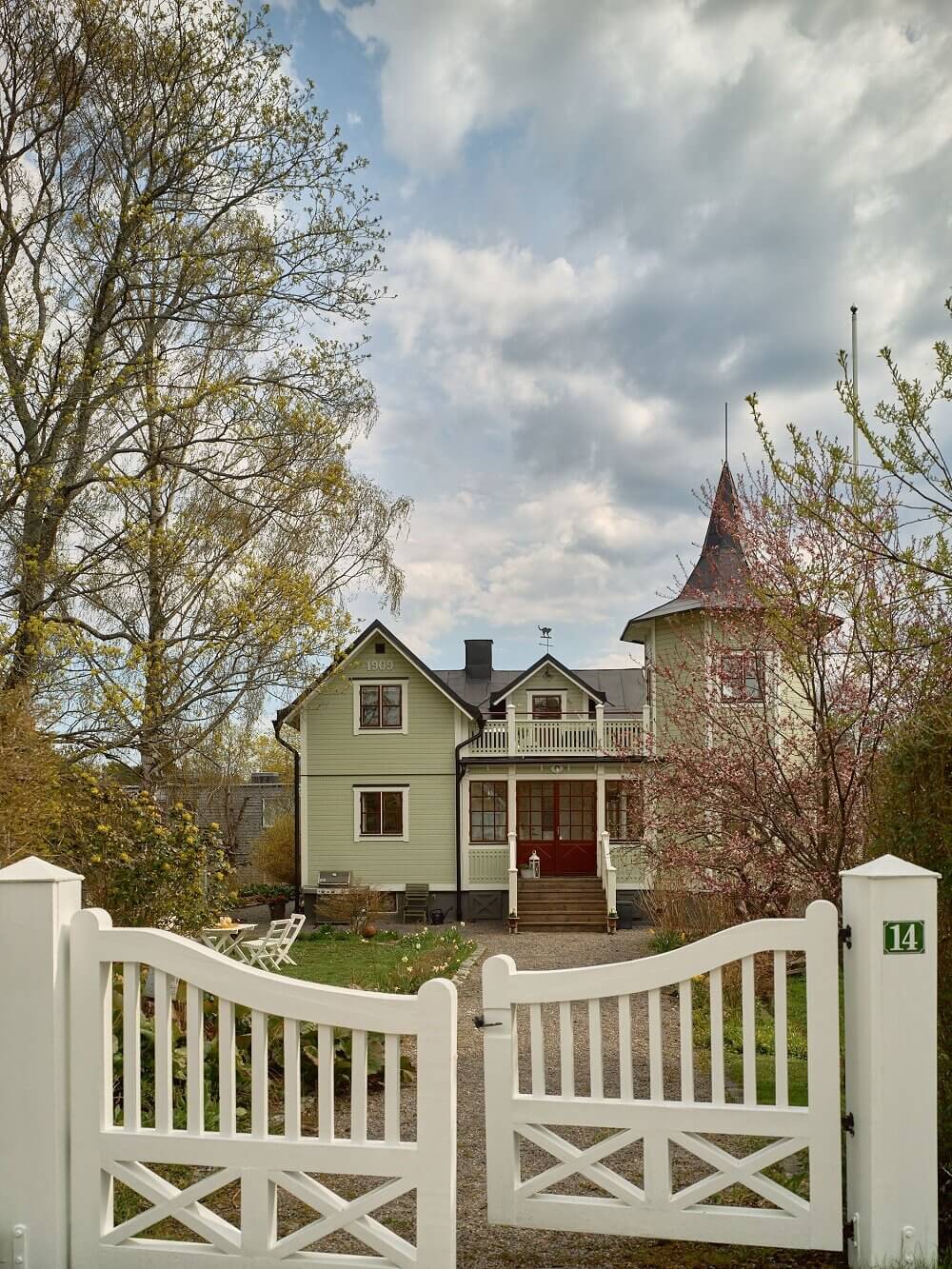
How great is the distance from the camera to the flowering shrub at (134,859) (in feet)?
33.5

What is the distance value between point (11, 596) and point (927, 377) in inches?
394

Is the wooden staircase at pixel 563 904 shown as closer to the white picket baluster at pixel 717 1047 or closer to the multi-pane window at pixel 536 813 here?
the multi-pane window at pixel 536 813

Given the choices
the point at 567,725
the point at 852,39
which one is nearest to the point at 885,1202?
the point at 852,39

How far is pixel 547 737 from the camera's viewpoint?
22.7 m

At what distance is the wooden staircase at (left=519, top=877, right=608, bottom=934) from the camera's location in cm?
2019

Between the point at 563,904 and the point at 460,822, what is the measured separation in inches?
119

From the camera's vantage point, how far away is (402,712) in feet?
75.2

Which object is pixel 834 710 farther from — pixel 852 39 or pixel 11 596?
pixel 11 596

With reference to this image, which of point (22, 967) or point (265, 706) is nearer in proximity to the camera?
point (22, 967)

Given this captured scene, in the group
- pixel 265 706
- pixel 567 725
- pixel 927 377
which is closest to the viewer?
pixel 927 377

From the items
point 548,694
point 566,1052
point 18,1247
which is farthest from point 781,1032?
point 548,694

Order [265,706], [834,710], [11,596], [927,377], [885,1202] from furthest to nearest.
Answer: [265,706]
[11,596]
[834,710]
[927,377]
[885,1202]

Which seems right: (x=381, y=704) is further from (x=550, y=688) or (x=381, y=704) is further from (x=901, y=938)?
(x=901, y=938)

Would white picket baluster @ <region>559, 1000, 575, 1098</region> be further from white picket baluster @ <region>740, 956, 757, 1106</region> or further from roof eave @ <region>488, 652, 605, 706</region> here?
roof eave @ <region>488, 652, 605, 706</region>
